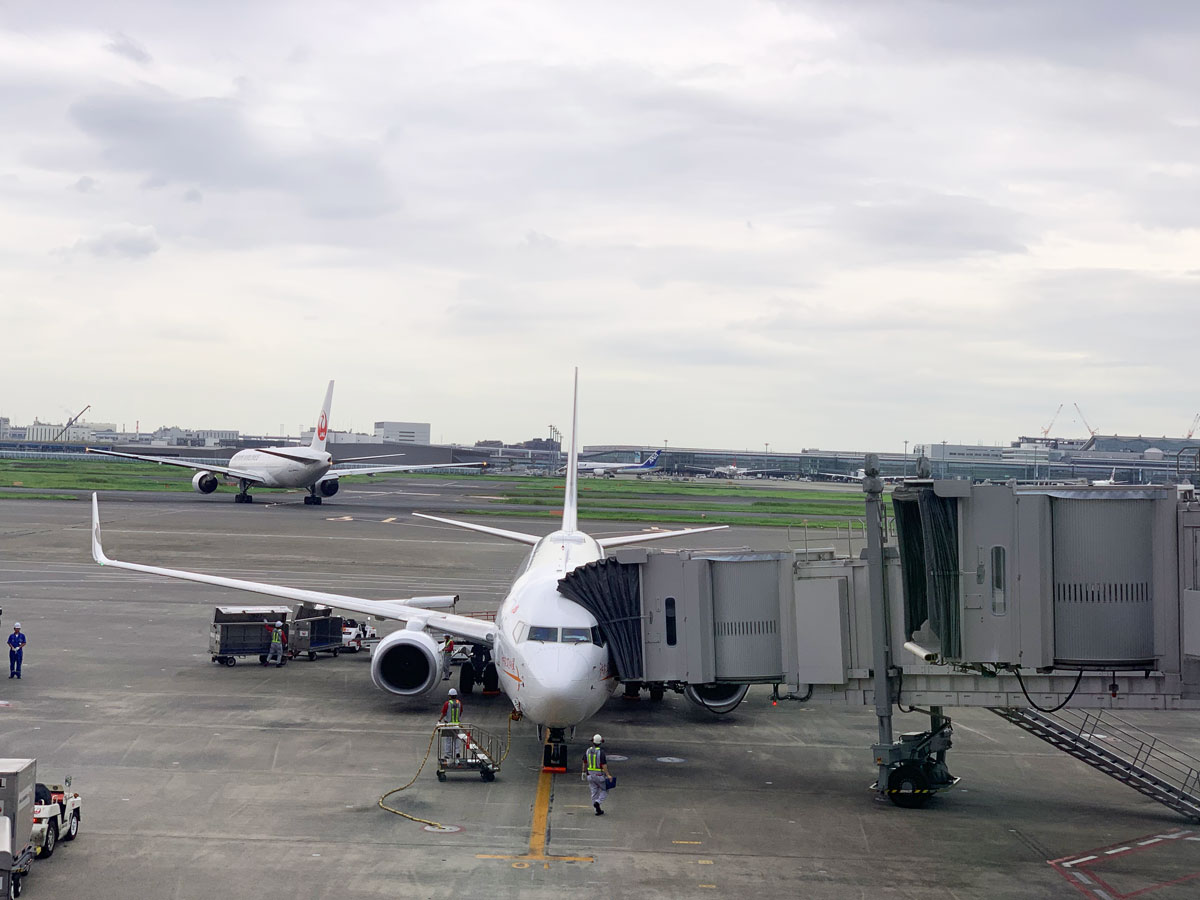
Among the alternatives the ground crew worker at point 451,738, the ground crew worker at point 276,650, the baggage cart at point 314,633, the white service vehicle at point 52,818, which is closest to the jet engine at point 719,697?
the ground crew worker at point 451,738

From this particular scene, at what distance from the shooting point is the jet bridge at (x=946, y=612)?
18.0 metres

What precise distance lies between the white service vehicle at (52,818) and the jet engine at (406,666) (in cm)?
1087

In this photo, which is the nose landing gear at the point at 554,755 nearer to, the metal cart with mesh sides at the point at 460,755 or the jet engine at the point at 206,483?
the metal cart with mesh sides at the point at 460,755

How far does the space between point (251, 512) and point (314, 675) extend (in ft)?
203

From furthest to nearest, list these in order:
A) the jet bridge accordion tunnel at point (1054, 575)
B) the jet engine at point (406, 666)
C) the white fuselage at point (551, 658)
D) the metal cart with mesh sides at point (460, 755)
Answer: the jet engine at point (406, 666), the metal cart with mesh sides at point (460, 755), the white fuselage at point (551, 658), the jet bridge accordion tunnel at point (1054, 575)

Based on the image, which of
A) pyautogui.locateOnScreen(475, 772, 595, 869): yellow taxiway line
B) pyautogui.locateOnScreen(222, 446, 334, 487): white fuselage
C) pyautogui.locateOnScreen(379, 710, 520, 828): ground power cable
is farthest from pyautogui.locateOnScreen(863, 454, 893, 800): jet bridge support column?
pyautogui.locateOnScreen(222, 446, 334, 487): white fuselage

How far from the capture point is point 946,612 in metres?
18.3

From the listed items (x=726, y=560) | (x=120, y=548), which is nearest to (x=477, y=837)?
(x=726, y=560)

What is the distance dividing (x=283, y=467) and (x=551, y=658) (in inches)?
3351

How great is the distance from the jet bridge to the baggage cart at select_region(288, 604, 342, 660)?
1662 centimetres

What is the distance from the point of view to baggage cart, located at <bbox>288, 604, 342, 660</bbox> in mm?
38938

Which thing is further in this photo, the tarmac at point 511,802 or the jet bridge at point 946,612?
the tarmac at point 511,802

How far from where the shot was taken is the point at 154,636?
41000 millimetres

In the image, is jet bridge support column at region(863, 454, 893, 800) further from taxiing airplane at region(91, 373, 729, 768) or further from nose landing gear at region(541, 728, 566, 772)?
nose landing gear at region(541, 728, 566, 772)
